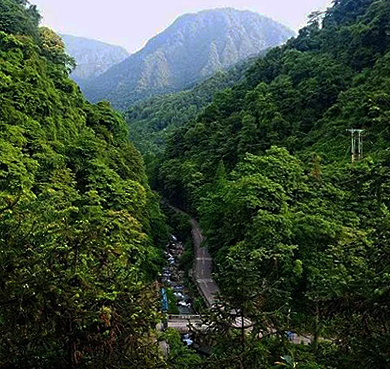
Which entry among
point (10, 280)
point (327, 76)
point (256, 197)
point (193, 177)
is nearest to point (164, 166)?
point (193, 177)

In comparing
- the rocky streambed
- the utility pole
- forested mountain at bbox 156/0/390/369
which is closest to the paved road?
the rocky streambed

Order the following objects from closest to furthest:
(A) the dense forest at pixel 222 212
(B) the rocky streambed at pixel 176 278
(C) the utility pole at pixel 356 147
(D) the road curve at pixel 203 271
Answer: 1. (A) the dense forest at pixel 222 212
2. (D) the road curve at pixel 203 271
3. (B) the rocky streambed at pixel 176 278
4. (C) the utility pole at pixel 356 147

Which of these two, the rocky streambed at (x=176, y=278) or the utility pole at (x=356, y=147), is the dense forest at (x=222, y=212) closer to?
the utility pole at (x=356, y=147)

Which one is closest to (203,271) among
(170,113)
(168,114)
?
(170,113)

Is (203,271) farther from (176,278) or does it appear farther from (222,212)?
(222,212)

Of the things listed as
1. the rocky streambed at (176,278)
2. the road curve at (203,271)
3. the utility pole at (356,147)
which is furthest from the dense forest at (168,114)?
the utility pole at (356,147)

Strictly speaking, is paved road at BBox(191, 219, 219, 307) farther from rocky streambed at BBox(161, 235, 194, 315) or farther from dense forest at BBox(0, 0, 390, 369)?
dense forest at BBox(0, 0, 390, 369)

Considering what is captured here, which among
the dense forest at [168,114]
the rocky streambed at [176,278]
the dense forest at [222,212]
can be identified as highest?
the dense forest at [168,114]

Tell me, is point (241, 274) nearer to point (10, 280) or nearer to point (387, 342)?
point (387, 342)

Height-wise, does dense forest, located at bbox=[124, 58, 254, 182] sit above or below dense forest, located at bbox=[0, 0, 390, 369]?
above
